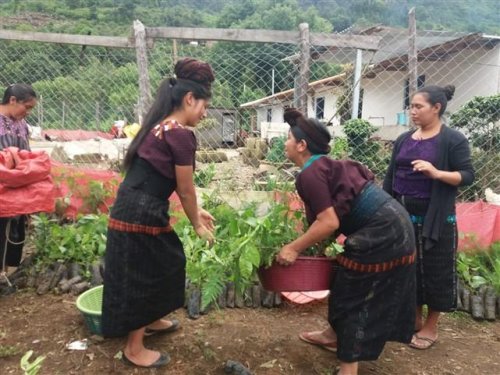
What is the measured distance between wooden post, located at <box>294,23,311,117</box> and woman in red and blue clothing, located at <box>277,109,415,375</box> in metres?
2.01

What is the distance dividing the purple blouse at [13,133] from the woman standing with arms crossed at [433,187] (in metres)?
2.90

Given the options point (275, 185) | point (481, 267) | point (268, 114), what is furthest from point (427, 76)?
point (268, 114)

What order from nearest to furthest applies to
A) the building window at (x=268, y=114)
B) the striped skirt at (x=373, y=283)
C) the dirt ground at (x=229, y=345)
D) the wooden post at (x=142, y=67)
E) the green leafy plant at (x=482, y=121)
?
the striped skirt at (x=373, y=283)
the dirt ground at (x=229, y=345)
the wooden post at (x=142, y=67)
the green leafy plant at (x=482, y=121)
the building window at (x=268, y=114)

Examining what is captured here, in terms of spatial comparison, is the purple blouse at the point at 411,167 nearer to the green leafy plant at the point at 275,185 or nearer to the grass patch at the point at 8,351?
the green leafy plant at the point at 275,185

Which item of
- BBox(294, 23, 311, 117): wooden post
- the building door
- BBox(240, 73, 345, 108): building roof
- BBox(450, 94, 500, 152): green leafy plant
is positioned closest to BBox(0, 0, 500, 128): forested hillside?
BBox(240, 73, 345, 108): building roof

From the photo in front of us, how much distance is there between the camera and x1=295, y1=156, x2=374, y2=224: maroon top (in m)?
2.20

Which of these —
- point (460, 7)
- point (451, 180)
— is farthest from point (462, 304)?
point (460, 7)

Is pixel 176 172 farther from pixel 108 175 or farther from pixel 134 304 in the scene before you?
pixel 108 175

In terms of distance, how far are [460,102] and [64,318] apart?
39.1 feet

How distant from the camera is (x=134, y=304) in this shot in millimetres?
2414

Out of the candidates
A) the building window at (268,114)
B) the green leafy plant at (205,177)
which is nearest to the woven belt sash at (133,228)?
the green leafy plant at (205,177)

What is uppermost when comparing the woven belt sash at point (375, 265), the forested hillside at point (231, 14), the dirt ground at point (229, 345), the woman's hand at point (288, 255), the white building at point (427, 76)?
the forested hillside at point (231, 14)

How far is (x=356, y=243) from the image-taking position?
2316mm

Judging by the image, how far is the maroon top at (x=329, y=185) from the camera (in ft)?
7.20
